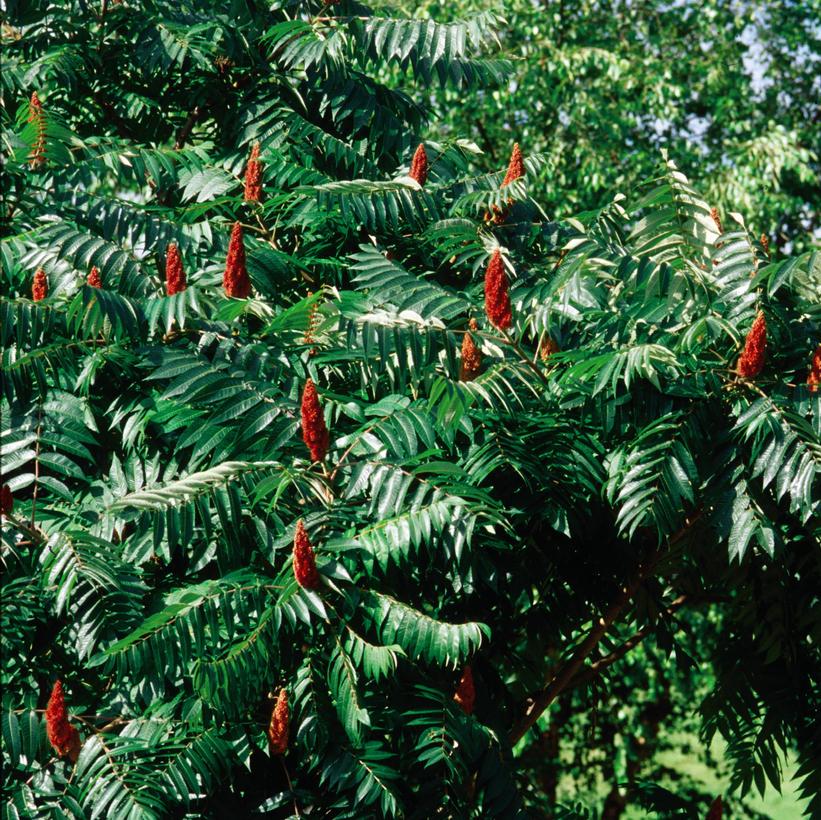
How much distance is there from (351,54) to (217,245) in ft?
3.82

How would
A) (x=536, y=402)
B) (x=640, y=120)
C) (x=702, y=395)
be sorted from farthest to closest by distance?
1. (x=640, y=120)
2. (x=536, y=402)
3. (x=702, y=395)

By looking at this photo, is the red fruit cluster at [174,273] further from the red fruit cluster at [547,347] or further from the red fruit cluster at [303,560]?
the red fruit cluster at [547,347]

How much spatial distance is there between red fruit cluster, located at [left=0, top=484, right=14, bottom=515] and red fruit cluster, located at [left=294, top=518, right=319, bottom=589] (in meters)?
1.00

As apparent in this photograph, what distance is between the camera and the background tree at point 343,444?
369 centimetres

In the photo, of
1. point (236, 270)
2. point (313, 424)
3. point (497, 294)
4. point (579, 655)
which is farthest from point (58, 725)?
point (579, 655)

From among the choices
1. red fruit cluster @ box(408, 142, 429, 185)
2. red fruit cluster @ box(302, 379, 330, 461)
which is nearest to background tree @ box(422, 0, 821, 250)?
red fruit cluster @ box(408, 142, 429, 185)

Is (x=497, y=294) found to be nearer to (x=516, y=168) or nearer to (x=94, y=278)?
(x=516, y=168)

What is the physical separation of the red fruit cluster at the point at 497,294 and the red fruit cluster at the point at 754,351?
82 centimetres

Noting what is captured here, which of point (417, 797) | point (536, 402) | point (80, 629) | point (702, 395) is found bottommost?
point (417, 797)

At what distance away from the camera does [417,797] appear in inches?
159

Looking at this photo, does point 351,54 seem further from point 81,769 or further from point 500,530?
point 81,769

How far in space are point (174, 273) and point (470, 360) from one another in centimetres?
114

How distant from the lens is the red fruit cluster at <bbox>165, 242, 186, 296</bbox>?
13.8 feet

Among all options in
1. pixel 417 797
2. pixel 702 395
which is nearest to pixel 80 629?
pixel 417 797
